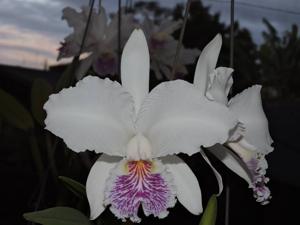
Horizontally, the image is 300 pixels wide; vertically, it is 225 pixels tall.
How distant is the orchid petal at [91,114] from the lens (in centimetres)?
64

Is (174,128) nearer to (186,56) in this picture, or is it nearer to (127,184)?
(127,184)

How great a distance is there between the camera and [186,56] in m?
1.60

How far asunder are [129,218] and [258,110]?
0.25m

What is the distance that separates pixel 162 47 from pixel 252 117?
2.78 ft

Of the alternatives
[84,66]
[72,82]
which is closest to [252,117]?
[72,82]

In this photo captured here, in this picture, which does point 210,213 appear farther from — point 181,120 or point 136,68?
point 136,68

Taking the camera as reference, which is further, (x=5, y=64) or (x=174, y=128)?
(x=5, y=64)

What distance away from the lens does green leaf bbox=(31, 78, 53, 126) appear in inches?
43.4

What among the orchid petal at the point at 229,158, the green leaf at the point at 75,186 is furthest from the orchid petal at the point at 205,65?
the green leaf at the point at 75,186

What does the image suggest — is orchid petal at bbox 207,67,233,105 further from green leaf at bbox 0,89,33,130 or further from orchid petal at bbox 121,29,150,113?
green leaf at bbox 0,89,33,130

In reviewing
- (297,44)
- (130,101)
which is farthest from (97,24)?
(297,44)

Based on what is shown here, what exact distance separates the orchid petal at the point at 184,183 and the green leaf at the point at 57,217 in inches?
5.4

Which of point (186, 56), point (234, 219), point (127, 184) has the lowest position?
point (234, 219)

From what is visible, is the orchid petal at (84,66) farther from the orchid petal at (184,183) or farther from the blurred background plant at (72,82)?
the orchid petal at (184,183)
